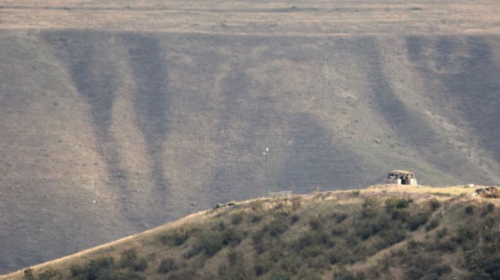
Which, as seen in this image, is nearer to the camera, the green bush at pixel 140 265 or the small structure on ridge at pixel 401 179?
the green bush at pixel 140 265

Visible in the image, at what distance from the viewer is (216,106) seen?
133 m

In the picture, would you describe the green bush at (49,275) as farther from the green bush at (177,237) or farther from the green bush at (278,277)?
the green bush at (278,277)

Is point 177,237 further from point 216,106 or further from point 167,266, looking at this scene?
point 216,106

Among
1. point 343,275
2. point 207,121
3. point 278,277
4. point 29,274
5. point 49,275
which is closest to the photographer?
point 343,275

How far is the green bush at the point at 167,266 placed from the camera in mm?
53312

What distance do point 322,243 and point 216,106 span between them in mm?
83617

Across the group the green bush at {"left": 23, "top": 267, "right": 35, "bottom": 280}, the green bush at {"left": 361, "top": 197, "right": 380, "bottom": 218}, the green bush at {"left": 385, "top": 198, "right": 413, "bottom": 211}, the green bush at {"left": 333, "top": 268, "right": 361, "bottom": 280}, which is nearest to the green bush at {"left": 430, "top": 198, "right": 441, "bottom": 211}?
the green bush at {"left": 385, "top": 198, "right": 413, "bottom": 211}

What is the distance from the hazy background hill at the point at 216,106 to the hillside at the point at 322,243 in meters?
50.3

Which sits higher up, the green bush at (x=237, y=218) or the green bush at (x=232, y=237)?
the green bush at (x=237, y=218)

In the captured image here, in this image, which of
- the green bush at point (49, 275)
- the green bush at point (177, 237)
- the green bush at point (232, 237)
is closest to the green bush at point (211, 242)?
the green bush at point (232, 237)

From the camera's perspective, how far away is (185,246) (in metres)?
55.4

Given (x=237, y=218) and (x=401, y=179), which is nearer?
(x=237, y=218)

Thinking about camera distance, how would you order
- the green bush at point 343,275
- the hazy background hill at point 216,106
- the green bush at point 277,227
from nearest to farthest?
the green bush at point 343,275, the green bush at point 277,227, the hazy background hill at point 216,106

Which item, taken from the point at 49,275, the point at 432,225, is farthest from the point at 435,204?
the point at 49,275
